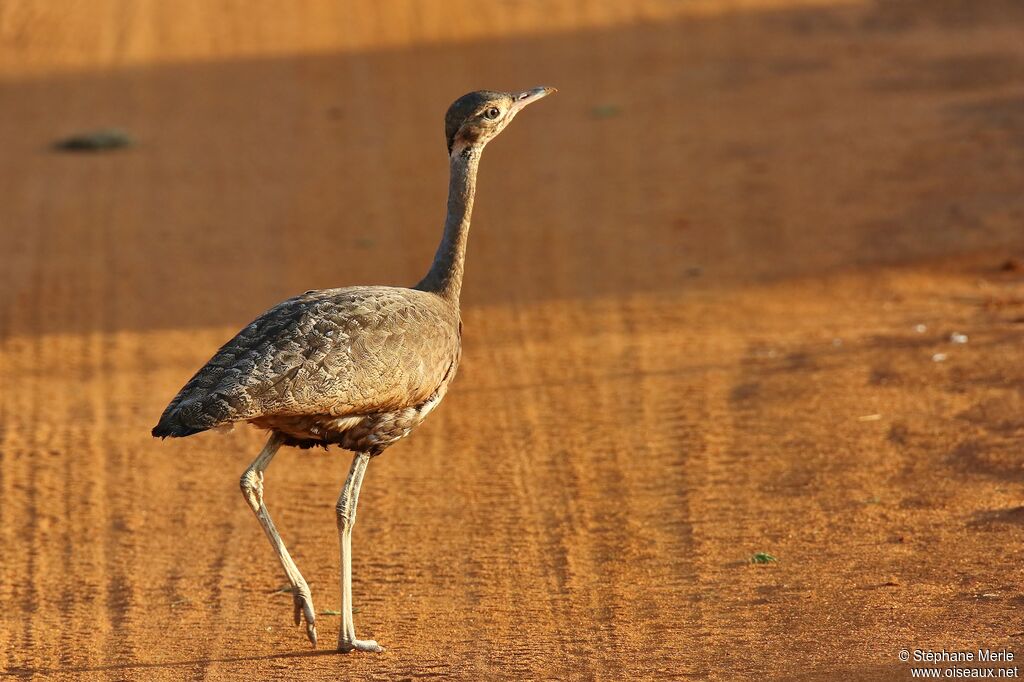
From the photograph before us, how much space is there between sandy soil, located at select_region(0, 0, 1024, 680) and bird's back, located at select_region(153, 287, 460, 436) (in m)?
1.20

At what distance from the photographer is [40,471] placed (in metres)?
9.48

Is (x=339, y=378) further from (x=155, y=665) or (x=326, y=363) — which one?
(x=155, y=665)

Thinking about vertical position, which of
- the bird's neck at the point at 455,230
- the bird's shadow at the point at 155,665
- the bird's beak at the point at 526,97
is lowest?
the bird's shadow at the point at 155,665

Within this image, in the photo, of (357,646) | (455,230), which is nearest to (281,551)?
(357,646)

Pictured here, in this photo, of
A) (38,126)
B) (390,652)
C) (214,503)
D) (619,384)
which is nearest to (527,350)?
(619,384)

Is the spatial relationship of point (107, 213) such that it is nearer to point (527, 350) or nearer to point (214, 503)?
point (527, 350)

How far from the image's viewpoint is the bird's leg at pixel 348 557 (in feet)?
22.0

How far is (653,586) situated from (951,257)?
7208 millimetres

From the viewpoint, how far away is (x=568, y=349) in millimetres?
11648

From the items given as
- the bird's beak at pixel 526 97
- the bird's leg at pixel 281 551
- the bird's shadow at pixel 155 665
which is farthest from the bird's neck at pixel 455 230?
the bird's shadow at pixel 155 665

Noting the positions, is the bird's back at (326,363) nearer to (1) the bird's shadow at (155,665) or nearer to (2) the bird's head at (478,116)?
(2) the bird's head at (478,116)

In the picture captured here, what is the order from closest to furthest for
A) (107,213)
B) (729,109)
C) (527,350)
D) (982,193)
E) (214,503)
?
(214,503) → (527,350) → (982,193) → (107,213) → (729,109)

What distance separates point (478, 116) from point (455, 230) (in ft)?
1.93

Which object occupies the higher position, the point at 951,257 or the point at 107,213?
the point at 107,213
